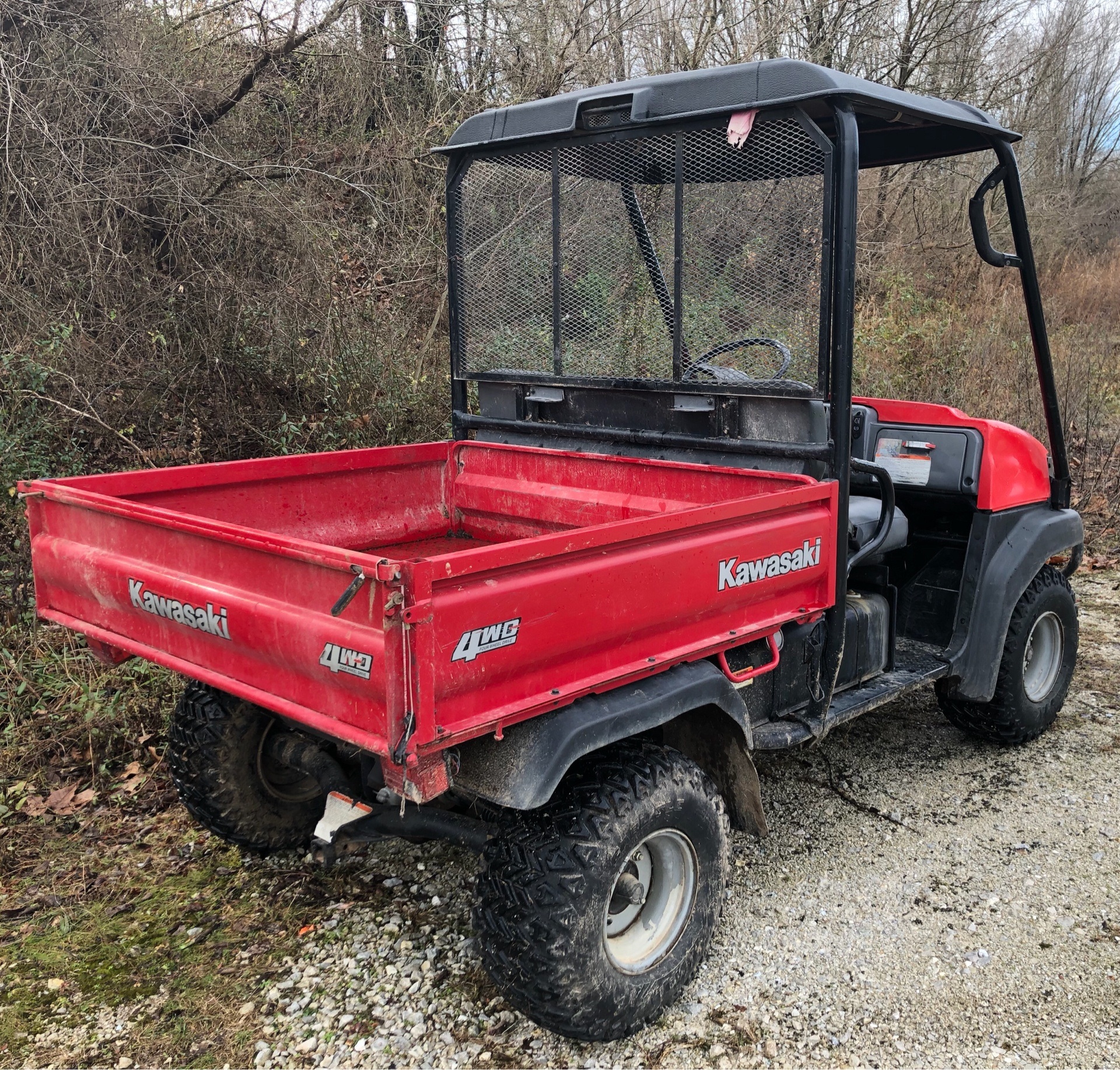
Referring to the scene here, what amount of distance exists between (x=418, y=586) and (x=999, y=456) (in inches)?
103

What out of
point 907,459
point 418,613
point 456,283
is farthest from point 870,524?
point 418,613

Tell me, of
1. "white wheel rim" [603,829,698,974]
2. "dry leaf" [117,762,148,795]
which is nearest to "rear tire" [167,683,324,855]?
"dry leaf" [117,762,148,795]

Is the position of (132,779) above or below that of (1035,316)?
below

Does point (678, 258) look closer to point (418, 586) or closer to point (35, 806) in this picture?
point (418, 586)

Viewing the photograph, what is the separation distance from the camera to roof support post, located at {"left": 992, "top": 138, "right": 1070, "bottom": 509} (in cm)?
346

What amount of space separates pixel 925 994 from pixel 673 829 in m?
0.84

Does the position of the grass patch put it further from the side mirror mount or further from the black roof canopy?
the side mirror mount

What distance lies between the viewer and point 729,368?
3273mm

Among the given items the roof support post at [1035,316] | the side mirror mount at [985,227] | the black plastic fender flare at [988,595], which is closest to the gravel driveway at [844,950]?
the black plastic fender flare at [988,595]

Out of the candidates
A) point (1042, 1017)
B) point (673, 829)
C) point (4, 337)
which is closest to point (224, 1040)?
point (673, 829)

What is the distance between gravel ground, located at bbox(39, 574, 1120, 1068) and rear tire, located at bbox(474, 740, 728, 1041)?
0.18 m

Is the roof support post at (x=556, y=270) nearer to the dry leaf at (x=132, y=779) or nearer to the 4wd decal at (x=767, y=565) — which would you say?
the 4wd decal at (x=767, y=565)

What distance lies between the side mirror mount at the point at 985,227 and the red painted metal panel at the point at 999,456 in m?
0.55

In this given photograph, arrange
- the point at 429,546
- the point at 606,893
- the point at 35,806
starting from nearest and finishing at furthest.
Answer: the point at 606,893
the point at 35,806
the point at 429,546
